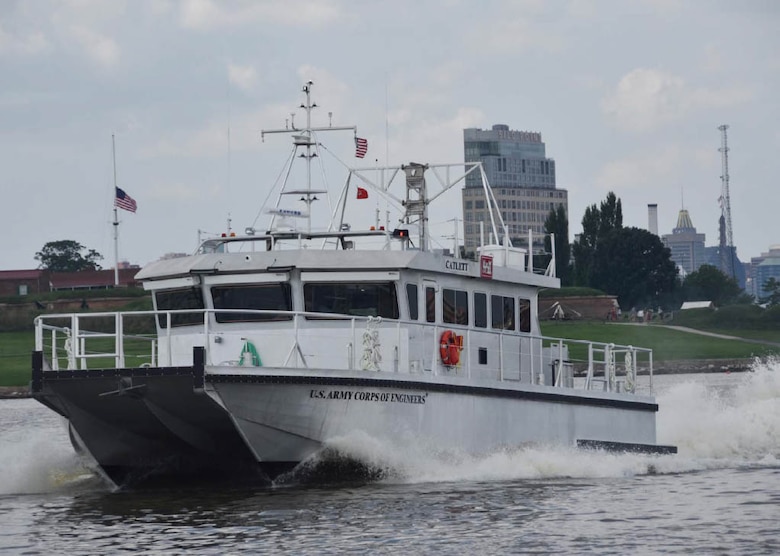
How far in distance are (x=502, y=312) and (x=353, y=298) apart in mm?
3076

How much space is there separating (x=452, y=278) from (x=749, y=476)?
5291 mm

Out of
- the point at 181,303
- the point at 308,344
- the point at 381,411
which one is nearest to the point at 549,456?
the point at 381,411

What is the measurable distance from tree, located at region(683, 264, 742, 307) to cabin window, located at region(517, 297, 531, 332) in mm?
112946

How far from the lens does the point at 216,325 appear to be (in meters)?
19.9

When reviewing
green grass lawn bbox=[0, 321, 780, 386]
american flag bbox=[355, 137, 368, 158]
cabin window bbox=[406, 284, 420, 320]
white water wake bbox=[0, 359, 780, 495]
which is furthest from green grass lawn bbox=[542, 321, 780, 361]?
cabin window bbox=[406, 284, 420, 320]

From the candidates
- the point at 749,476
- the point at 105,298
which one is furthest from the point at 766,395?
Result: the point at 105,298

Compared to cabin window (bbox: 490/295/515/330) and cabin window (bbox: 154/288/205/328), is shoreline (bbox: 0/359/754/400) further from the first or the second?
cabin window (bbox: 154/288/205/328)

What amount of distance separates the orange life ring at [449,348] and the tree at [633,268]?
93508mm

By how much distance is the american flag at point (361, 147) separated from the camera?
2395 centimetres

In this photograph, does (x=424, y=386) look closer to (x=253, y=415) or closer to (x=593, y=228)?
(x=253, y=415)

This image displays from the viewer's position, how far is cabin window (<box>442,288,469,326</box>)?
20.7 meters

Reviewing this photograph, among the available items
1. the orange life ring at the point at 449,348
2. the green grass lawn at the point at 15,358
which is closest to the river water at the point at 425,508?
the orange life ring at the point at 449,348

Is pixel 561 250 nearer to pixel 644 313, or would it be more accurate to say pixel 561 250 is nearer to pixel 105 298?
pixel 644 313

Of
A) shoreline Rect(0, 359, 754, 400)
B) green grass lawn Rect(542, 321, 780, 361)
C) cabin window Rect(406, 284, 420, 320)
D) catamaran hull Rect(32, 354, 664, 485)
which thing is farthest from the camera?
green grass lawn Rect(542, 321, 780, 361)
